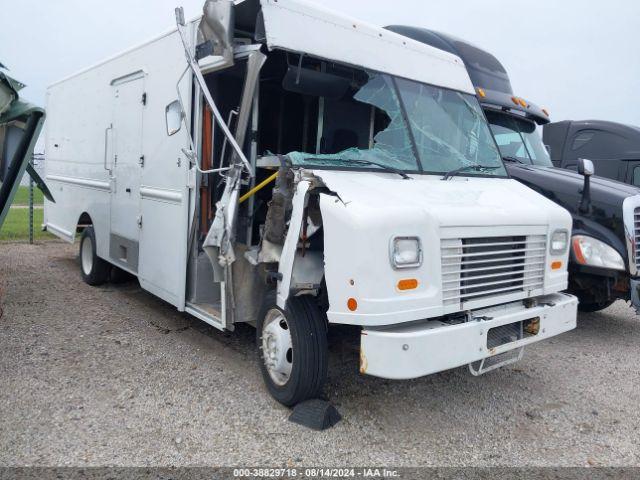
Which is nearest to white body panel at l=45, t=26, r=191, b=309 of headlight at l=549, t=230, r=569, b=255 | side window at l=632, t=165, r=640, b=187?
headlight at l=549, t=230, r=569, b=255

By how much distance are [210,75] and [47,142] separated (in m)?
5.47

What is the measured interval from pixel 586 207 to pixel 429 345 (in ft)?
11.5

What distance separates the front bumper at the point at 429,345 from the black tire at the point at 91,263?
16.8 ft

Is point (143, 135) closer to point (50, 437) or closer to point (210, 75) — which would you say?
point (210, 75)

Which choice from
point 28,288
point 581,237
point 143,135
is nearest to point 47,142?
point 28,288

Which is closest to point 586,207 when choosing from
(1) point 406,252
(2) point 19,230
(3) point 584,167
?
(3) point 584,167

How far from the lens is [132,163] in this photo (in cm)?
606

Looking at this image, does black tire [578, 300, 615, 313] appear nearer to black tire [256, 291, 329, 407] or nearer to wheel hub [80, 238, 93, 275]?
black tire [256, 291, 329, 407]

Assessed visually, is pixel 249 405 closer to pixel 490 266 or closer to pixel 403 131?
pixel 490 266

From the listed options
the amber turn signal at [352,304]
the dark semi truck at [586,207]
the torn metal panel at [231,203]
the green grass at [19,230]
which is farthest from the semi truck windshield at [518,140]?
the green grass at [19,230]

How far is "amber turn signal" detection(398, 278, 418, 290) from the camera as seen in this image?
3375mm

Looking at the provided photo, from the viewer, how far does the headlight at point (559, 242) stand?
438 cm

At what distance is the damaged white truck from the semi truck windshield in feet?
6.91

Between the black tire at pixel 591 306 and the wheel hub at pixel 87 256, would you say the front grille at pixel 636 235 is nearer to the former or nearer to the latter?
the black tire at pixel 591 306
